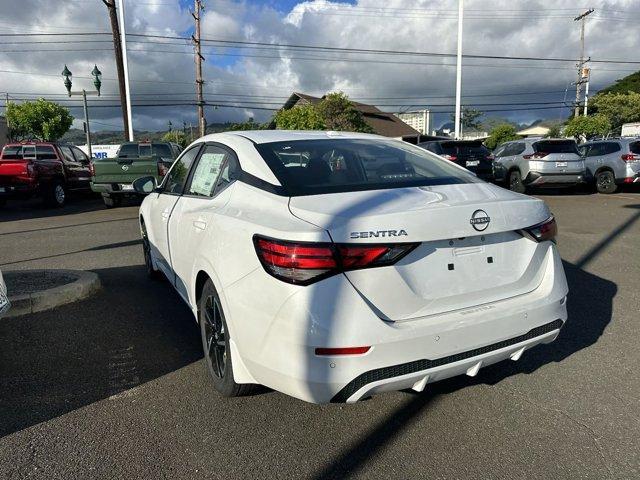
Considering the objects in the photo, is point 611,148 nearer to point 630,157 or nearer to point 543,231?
point 630,157

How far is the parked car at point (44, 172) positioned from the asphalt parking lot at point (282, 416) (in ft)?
32.7

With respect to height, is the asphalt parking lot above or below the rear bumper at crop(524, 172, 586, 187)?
below

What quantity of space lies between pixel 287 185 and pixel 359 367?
1.06 metres

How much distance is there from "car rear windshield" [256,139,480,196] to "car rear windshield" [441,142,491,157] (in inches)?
478

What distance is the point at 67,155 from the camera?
15.4 metres

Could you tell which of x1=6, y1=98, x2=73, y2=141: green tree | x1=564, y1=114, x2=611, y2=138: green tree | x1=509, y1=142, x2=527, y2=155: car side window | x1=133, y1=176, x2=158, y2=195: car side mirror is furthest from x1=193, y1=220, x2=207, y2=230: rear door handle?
x1=564, y1=114, x2=611, y2=138: green tree

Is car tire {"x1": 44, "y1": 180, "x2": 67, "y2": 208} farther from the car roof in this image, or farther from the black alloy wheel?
the black alloy wheel

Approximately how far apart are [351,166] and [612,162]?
1404 cm

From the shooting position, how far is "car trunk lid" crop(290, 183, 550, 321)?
2285mm

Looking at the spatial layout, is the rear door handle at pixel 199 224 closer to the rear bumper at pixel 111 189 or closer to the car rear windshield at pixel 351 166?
the car rear windshield at pixel 351 166

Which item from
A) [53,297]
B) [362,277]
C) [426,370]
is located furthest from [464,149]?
[362,277]

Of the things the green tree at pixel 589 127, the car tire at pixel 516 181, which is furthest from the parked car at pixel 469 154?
the green tree at pixel 589 127

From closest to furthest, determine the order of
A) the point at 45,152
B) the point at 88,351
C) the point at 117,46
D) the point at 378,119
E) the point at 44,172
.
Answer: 1. the point at 88,351
2. the point at 44,172
3. the point at 45,152
4. the point at 117,46
5. the point at 378,119

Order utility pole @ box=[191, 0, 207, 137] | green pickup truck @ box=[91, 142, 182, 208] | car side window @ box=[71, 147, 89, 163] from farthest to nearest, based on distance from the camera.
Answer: utility pole @ box=[191, 0, 207, 137] → car side window @ box=[71, 147, 89, 163] → green pickup truck @ box=[91, 142, 182, 208]
